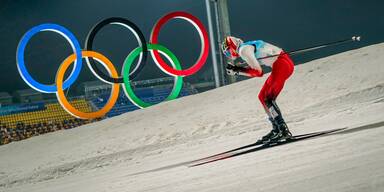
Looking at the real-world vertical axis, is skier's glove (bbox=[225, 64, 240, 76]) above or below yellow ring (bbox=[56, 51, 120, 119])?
above

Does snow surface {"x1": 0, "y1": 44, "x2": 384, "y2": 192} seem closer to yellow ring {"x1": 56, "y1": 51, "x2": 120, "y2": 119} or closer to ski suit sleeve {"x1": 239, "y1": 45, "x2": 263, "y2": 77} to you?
yellow ring {"x1": 56, "y1": 51, "x2": 120, "y2": 119}

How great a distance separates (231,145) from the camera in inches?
255

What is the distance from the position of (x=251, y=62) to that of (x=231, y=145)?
1.34 metres

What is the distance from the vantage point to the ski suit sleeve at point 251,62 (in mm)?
5812

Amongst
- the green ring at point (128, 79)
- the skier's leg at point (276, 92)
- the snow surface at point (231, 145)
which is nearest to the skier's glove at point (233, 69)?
the skier's leg at point (276, 92)

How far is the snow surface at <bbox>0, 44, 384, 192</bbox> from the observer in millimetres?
3133

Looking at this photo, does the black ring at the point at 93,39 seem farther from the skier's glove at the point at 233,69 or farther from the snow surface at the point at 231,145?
the skier's glove at the point at 233,69

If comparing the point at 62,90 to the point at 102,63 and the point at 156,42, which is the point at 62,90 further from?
the point at 156,42

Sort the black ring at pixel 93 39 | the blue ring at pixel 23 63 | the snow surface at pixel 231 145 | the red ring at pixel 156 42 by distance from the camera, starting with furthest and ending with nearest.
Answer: the red ring at pixel 156 42 < the black ring at pixel 93 39 < the blue ring at pixel 23 63 < the snow surface at pixel 231 145

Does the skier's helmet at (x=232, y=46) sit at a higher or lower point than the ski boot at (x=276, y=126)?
higher

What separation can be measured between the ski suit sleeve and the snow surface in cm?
112

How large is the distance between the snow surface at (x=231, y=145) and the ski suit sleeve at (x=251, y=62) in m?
1.12

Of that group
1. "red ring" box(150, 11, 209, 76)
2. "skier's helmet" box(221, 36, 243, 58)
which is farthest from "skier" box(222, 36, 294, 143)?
"red ring" box(150, 11, 209, 76)

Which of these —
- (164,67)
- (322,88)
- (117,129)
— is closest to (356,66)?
(322,88)
